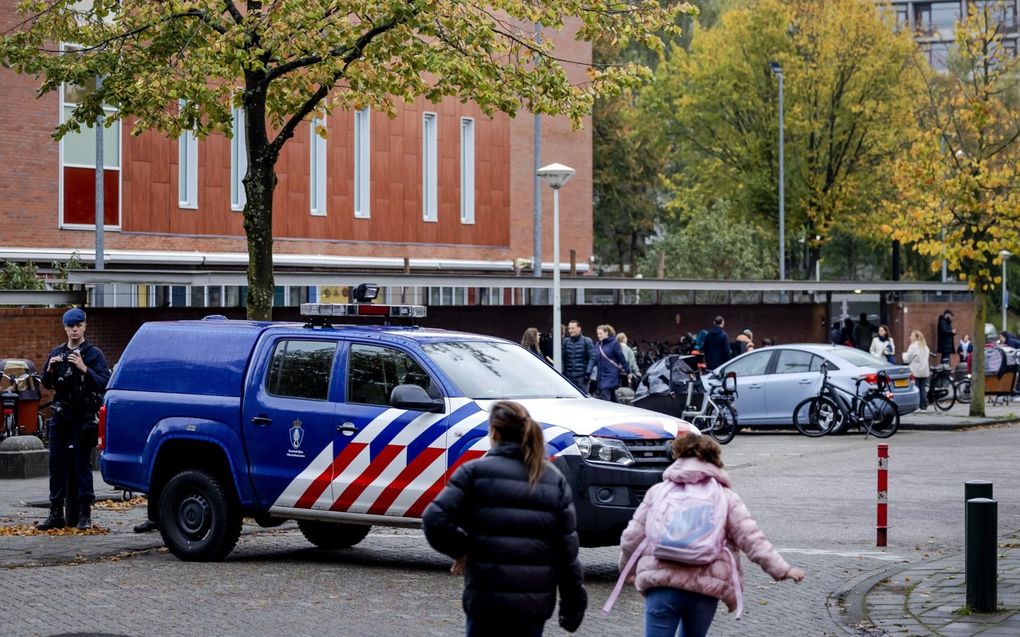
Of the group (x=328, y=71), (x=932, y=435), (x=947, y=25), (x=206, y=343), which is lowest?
(x=932, y=435)

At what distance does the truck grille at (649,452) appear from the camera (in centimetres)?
1077

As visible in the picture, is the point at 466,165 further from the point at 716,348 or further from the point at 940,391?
the point at 940,391

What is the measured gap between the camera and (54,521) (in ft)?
44.5

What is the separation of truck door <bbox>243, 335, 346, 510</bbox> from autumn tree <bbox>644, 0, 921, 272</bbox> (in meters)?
40.5

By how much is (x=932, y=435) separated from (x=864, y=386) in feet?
5.22

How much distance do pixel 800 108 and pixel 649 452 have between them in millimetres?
41806

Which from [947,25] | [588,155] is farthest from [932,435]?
[947,25]

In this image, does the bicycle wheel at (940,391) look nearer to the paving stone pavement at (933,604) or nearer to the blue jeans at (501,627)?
the paving stone pavement at (933,604)

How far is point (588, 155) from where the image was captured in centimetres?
4931

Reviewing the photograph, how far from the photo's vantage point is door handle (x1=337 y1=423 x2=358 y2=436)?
1139 centimetres

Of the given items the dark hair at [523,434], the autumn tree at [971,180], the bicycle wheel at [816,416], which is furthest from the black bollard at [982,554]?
the autumn tree at [971,180]

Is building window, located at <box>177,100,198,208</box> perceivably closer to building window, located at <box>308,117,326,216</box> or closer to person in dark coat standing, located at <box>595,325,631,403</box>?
building window, located at <box>308,117,326,216</box>

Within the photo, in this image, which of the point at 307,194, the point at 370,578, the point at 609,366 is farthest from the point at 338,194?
the point at 370,578

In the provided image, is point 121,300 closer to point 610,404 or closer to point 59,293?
point 59,293
